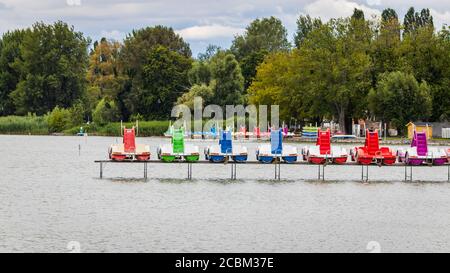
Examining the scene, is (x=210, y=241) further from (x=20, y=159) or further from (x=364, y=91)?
(x=364, y=91)

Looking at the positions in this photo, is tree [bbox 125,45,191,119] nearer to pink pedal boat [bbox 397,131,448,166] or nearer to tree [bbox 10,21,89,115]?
tree [bbox 10,21,89,115]

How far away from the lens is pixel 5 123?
170250 millimetres

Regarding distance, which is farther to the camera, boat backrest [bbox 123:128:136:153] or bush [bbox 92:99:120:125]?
bush [bbox 92:99:120:125]

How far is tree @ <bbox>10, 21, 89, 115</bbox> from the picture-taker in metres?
178

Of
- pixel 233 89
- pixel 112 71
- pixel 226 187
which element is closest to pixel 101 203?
pixel 226 187

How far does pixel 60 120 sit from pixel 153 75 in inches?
697

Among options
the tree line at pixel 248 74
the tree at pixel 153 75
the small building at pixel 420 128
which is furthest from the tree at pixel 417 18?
the small building at pixel 420 128

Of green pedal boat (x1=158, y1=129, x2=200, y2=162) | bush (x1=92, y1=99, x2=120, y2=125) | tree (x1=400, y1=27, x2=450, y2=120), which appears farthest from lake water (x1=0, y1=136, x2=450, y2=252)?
bush (x1=92, y1=99, x2=120, y2=125)

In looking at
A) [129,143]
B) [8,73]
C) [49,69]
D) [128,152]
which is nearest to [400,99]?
[129,143]

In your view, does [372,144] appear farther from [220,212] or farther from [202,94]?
[202,94]

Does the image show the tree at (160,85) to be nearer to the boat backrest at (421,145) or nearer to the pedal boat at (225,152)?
the pedal boat at (225,152)

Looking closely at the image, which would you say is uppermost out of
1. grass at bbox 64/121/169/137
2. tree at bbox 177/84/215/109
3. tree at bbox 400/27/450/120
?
tree at bbox 400/27/450/120

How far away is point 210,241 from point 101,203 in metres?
14.3

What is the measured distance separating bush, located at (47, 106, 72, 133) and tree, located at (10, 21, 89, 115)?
33.6 ft
